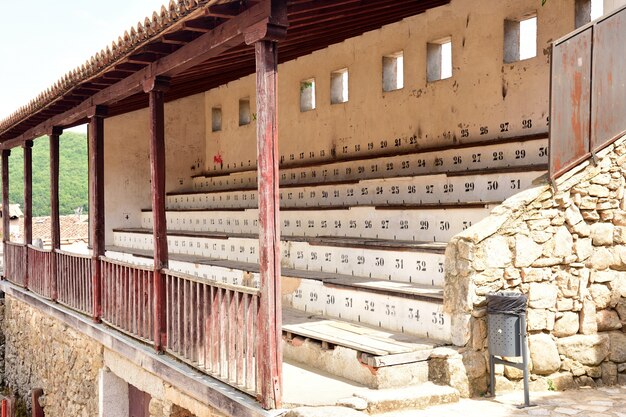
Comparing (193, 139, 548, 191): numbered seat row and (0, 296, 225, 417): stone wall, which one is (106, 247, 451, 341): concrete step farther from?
(193, 139, 548, 191): numbered seat row

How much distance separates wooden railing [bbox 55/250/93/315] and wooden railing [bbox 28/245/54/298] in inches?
16.4

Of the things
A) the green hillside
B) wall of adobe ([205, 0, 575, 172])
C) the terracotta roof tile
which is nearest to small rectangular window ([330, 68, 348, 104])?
wall of adobe ([205, 0, 575, 172])

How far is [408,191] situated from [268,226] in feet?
11.8

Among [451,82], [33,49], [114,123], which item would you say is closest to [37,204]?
[33,49]

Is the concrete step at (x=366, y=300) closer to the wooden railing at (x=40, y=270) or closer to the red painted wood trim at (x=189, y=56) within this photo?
the red painted wood trim at (x=189, y=56)

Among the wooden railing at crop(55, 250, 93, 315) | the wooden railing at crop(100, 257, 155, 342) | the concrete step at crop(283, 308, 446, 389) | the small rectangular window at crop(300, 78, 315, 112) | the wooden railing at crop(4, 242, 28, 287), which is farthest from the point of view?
the wooden railing at crop(4, 242, 28, 287)

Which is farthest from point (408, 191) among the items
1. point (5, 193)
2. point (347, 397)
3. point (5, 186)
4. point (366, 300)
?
point (5, 186)

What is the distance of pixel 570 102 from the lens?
6441 mm

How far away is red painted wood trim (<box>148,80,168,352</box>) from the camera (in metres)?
7.27

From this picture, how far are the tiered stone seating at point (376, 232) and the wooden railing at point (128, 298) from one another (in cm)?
129

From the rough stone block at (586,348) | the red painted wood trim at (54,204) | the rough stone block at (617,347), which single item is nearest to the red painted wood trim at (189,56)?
the red painted wood trim at (54,204)

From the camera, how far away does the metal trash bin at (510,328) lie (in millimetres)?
5605

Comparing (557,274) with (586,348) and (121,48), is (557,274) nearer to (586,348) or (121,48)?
(586,348)

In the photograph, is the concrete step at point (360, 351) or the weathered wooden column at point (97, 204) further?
the weathered wooden column at point (97, 204)
